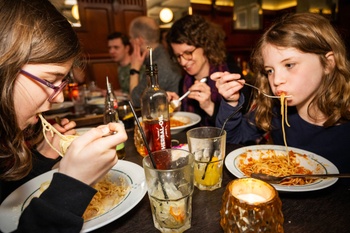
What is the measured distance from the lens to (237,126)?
1668mm

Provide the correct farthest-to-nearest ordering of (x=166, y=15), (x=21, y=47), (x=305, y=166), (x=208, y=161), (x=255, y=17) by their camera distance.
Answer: (x=255, y=17) → (x=166, y=15) → (x=305, y=166) → (x=208, y=161) → (x=21, y=47)

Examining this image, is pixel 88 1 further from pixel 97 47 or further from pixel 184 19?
pixel 184 19

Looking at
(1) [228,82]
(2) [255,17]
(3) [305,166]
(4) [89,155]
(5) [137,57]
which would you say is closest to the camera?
(4) [89,155]

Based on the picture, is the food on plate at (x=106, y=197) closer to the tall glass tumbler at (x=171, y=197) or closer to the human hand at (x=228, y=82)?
the tall glass tumbler at (x=171, y=197)

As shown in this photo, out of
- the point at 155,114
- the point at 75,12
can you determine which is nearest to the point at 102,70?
the point at 75,12

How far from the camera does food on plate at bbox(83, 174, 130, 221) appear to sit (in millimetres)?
844

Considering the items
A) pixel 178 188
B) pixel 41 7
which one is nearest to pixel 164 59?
pixel 41 7

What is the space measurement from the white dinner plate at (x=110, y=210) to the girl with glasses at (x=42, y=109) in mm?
81

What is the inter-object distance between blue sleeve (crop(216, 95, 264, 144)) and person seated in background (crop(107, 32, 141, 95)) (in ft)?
11.3

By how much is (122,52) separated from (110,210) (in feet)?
15.4

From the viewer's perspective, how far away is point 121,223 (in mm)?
769

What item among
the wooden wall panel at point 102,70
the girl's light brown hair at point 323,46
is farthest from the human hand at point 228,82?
the wooden wall panel at point 102,70

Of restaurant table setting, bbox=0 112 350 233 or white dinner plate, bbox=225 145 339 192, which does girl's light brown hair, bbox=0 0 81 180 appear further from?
white dinner plate, bbox=225 145 339 192

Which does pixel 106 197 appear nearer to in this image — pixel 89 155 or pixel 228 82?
pixel 89 155
